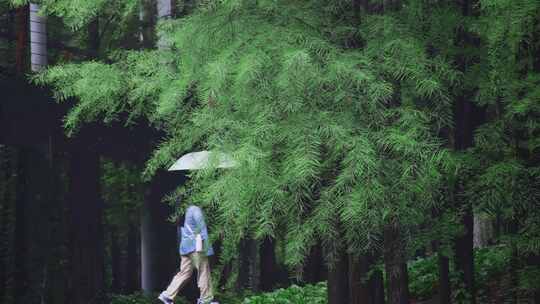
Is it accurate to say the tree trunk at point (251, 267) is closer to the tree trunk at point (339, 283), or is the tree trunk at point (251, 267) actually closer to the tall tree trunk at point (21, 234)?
the tall tree trunk at point (21, 234)

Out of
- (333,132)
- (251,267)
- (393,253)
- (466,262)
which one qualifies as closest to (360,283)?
(393,253)

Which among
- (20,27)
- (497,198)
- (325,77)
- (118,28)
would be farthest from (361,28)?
(118,28)

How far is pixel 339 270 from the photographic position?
851 cm

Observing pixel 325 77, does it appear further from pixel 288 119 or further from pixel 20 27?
pixel 20 27

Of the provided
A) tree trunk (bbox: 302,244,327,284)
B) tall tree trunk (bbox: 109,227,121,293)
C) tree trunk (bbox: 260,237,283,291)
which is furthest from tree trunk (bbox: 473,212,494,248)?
tall tree trunk (bbox: 109,227,121,293)

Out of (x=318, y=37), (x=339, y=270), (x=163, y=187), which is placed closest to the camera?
(x=318, y=37)

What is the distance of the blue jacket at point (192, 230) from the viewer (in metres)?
9.72

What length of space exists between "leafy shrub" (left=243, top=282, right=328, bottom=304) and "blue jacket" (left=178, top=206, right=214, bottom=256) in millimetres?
1803

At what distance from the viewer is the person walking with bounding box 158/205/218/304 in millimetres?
9797

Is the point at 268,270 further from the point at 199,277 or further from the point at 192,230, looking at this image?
the point at 192,230

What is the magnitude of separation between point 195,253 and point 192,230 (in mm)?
311

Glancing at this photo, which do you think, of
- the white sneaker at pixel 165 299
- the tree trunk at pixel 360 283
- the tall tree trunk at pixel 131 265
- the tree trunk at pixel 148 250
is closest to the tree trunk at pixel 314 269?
the tree trunk at pixel 148 250

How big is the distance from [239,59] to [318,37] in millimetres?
794

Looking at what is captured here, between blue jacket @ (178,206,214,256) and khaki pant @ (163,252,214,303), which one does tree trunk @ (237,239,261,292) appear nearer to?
khaki pant @ (163,252,214,303)
